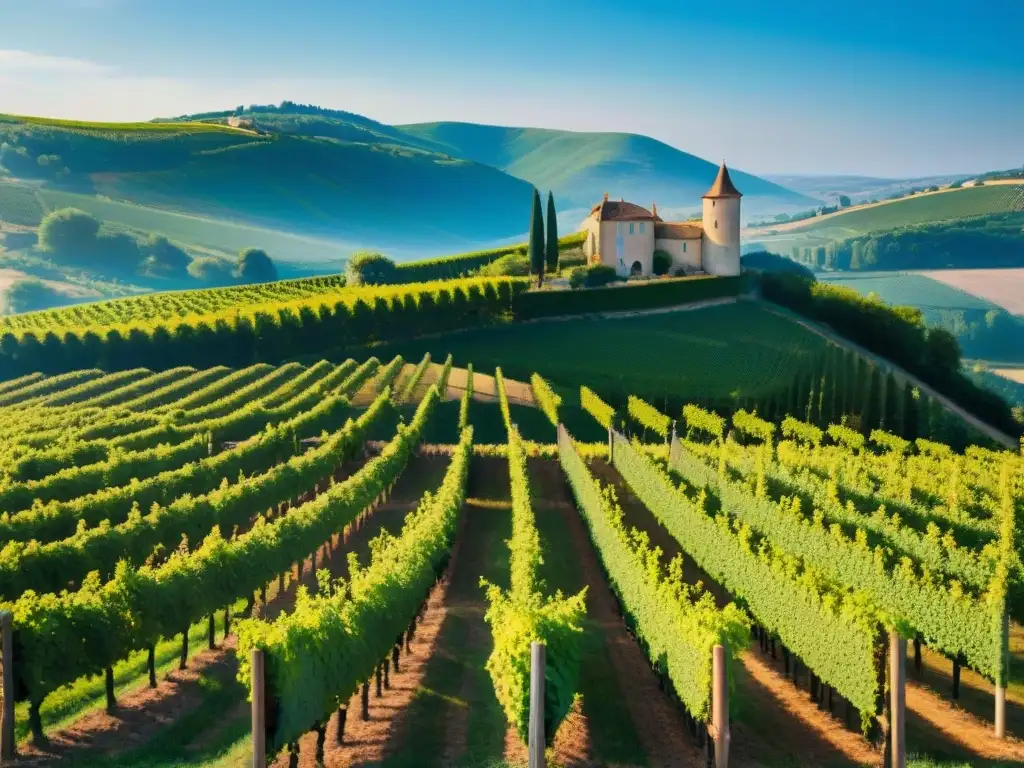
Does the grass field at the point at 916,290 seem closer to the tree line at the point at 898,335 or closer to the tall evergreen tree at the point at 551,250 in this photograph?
the tree line at the point at 898,335

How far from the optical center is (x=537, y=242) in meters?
78.0

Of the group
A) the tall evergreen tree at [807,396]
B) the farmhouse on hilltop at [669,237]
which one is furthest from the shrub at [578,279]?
the tall evergreen tree at [807,396]

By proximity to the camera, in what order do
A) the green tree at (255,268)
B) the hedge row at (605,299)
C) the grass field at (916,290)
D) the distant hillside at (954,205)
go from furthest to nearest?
the distant hillside at (954,205) < the green tree at (255,268) < the grass field at (916,290) < the hedge row at (605,299)

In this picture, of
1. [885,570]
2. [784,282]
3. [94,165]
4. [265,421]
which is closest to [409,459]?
[265,421]

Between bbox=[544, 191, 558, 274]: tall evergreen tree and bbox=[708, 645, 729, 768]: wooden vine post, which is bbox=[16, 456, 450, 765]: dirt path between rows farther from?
A: bbox=[544, 191, 558, 274]: tall evergreen tree

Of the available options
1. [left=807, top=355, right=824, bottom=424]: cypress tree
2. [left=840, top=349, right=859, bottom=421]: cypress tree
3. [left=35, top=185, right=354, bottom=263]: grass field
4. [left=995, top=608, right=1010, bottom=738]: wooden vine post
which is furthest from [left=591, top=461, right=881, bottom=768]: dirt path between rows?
[left=35, top=185, right=354, bottom=263]: grass field

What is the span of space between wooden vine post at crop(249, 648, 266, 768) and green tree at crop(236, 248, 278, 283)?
146m

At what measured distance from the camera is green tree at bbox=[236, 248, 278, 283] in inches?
6078

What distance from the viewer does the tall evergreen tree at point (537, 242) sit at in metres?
76.8

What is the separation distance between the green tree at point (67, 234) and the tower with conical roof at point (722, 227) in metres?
103

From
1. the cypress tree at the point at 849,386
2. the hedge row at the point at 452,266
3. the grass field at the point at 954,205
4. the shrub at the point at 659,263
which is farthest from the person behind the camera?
the grass field at the point at 954,205

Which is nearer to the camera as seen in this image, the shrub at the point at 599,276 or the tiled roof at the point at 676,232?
the shrub at the point at 599,276

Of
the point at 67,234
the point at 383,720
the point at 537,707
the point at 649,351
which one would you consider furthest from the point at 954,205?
the point at 537,707

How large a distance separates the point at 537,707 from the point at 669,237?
7493 centimetres
